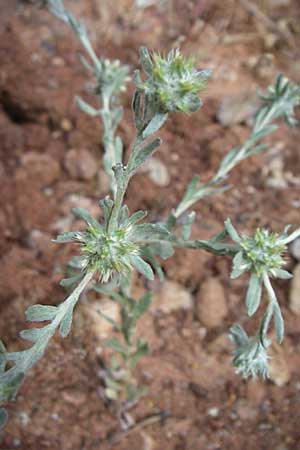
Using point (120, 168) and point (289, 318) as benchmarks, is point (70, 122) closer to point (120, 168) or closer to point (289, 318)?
point (289, 318)

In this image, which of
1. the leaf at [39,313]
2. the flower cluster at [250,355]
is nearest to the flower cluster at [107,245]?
the leaf at [39,313]

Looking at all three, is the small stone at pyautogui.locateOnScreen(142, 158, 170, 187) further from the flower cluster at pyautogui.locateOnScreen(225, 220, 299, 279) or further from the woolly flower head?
the woolly flower head

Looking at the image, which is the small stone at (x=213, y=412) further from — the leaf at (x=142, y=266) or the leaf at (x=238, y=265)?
the leaf at (x=142, y=266)

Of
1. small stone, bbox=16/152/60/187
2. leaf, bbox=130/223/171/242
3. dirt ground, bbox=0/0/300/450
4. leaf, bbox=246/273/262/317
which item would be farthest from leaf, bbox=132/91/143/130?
small stone, bbox=16/152/60/187

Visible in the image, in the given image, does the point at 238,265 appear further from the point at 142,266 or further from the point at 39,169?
the point at 39,169

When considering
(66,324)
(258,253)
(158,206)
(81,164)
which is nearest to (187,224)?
(258,253)

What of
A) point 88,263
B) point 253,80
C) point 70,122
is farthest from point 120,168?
point 253,80
